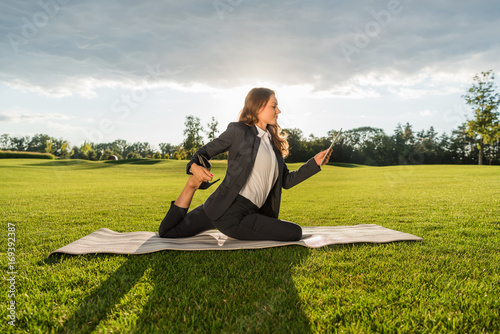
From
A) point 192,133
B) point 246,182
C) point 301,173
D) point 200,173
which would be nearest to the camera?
point 200,173

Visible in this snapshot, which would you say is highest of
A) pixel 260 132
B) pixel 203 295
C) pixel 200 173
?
pixel 260 132

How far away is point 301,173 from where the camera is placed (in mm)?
3980

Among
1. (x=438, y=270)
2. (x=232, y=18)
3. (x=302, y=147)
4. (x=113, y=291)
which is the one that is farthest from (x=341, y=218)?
(x=302, y=147)

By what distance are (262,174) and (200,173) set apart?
69 cm

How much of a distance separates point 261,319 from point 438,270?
174 cm

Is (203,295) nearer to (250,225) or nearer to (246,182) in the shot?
(250,225)

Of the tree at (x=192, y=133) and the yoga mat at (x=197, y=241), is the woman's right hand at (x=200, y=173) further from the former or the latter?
the tree at (x=192, y=133)

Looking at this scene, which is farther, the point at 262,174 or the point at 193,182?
the point at 262,174

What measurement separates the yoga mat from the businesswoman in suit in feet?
0.45

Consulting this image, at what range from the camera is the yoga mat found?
3.29 meters

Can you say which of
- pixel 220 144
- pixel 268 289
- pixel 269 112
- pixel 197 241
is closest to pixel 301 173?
pixel 269 112

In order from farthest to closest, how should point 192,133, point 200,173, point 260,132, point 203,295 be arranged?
point 192,133 < point 260,132 < point 200,173 < point 203,295

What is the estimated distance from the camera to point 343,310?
204cm

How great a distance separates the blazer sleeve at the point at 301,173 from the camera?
12.9 feet
